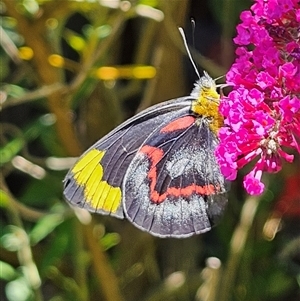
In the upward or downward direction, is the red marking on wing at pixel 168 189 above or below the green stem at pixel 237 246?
above

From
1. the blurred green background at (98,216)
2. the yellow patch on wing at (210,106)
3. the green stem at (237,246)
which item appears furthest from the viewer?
the green stem at (237,246)

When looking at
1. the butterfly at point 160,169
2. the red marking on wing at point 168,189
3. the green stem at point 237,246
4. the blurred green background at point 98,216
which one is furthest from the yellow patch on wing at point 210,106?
the green stem at point 237,246

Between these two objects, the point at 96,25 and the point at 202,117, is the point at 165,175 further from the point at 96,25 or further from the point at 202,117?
the point at 96,25

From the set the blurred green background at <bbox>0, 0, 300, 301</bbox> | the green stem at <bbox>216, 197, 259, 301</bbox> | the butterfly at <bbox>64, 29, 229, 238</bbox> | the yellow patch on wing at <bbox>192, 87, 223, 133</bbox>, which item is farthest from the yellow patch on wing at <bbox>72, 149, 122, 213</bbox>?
the green stem at <bbox>216, 197, 259, 301</bbox>

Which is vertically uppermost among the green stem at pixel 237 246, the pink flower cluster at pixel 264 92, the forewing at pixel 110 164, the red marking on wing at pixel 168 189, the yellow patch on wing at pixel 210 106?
the pink flower cluster at pixel 264 92

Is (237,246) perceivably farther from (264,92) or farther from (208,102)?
(264,92)

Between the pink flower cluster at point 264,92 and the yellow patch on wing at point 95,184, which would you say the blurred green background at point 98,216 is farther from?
the pink flower cluster at point 264,92
